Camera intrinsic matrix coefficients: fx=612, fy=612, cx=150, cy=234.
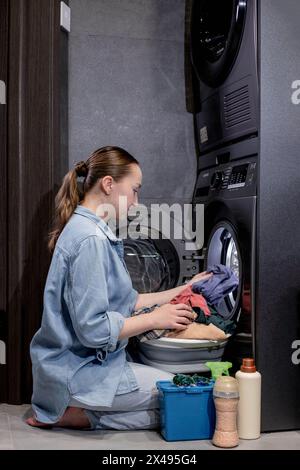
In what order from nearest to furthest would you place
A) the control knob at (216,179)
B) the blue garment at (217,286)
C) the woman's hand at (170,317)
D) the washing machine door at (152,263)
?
the woman's hand at (170,317)
the blue garment at (217,286)
the control knob at (216,179)
the washing machine door at (152,263)

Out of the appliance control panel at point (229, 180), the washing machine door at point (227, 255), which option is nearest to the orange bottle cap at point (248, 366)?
the washing machine door at point (227, 255)

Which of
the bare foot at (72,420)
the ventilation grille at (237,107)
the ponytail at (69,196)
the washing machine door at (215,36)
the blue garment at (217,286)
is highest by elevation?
the washing machine door at (215,36)

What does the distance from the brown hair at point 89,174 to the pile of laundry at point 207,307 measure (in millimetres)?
531

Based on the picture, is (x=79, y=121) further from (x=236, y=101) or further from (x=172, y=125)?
(x=236, y=101)

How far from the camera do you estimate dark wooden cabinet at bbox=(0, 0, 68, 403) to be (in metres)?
2.86

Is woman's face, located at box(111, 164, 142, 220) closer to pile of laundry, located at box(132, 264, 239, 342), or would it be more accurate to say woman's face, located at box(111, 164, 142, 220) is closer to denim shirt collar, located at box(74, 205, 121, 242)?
denim shirt collar, located at box(74, 205, 121, 242)

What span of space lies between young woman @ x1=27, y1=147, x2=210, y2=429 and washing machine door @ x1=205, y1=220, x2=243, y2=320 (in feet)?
0.85

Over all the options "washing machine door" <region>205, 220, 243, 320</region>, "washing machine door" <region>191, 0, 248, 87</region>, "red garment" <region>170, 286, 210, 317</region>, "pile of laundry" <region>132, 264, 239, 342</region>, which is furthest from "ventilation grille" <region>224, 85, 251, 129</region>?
"red garment" <region>170, 286, 210, 317</region>

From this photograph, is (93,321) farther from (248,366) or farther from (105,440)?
(248,366)

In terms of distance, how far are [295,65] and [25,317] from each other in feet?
5.40

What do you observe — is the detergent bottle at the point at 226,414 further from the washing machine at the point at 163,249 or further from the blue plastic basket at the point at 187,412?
the washing machine at the point at 163,249

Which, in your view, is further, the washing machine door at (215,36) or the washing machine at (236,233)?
the washing machine door at (215,36)

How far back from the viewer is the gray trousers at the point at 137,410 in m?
2.44
